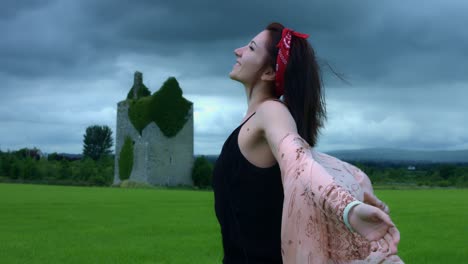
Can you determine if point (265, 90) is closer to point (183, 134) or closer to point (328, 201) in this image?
point (328, 201)

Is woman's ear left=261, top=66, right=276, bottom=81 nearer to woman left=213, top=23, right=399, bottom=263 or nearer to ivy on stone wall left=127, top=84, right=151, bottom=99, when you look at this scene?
woman left=213, top=23, right=399, bottom=263

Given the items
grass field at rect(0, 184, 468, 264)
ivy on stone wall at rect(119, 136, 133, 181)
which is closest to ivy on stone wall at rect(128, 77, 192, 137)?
ivy on stone wall at rect(119, 136, 133, 181)

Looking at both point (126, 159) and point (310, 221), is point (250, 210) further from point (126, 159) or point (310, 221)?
point (126, 159)

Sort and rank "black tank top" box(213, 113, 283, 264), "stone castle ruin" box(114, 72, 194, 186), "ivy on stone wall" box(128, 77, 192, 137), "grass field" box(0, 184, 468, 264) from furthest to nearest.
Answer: "stone castle ruin" box(114, 72, 194, 186) < "ivy on stone wall" box(128, 77, 192, 137) < "grass field" box(0, 184, 468, 264) < "black tank top" box(213, 113, 283, 264)

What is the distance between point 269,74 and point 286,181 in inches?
23.4

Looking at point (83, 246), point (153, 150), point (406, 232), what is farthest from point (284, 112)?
point (153, 150)

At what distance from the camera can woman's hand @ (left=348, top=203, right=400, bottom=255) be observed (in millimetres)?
1415

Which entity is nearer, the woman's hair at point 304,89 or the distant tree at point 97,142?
the woman's hair at point 304,89

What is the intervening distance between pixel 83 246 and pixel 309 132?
8676 millimetres

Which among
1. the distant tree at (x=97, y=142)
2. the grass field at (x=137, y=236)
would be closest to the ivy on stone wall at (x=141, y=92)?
the grass field at (x=137, y=236)

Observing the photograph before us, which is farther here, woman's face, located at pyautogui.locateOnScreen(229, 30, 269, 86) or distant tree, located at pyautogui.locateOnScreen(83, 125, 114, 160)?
distant tree, located at pyautogui.locateOnScreen(83, 125, 114, 160)

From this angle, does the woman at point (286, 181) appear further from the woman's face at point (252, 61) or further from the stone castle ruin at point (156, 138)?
the stone castle ruin at point (156, 138)

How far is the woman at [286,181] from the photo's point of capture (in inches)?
61.4

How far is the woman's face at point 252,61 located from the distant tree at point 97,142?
94.7 m
